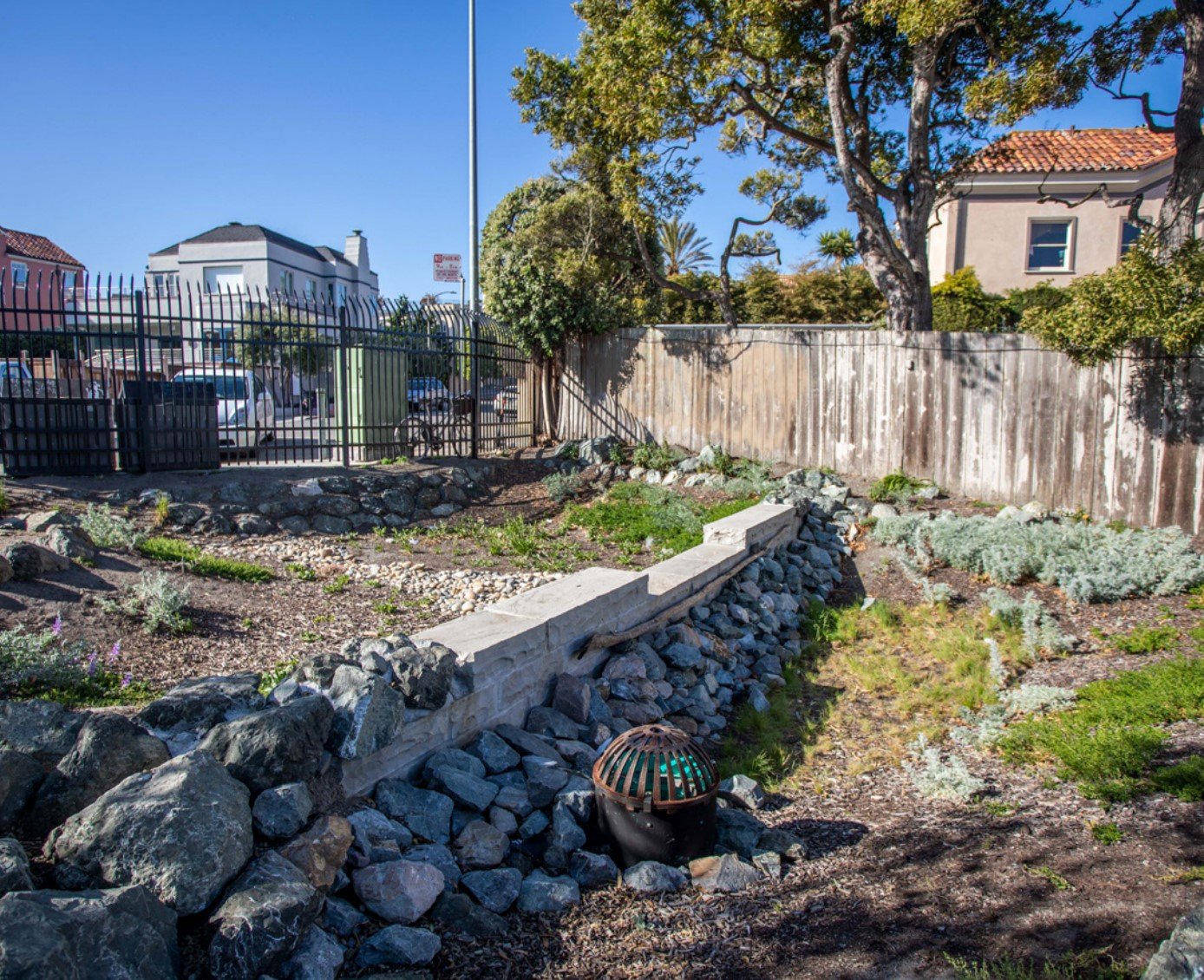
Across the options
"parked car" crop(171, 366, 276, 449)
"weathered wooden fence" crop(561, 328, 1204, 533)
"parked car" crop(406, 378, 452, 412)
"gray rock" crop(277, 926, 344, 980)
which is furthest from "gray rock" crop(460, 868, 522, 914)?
"parked car" crop(406, 378, 452, 412)

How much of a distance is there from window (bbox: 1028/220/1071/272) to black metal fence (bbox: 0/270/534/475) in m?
15.2

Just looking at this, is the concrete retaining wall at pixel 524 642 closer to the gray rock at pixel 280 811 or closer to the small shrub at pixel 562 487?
the gray rock at pixel 280 811

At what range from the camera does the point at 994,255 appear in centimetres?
2205

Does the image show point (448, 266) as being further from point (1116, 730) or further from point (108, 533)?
point (1116, 730)

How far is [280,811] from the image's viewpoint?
2.83 meters

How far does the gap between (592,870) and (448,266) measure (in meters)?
13.6

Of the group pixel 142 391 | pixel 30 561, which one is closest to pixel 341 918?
pixel 30 561

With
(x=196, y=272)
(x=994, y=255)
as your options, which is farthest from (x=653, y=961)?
(x=196, y=272)

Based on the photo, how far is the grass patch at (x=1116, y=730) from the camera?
3936 mm

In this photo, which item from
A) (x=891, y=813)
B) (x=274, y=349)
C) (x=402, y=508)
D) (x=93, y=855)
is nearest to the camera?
(x=93, y=855)

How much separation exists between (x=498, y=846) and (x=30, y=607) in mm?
3704

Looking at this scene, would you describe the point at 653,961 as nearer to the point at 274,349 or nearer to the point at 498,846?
the point at 498,846

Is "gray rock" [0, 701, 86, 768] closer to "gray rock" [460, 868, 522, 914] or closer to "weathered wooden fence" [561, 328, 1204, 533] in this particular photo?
"gray rock" [460, 868, 522, 914]

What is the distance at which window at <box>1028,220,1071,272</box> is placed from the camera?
21.8 meters
